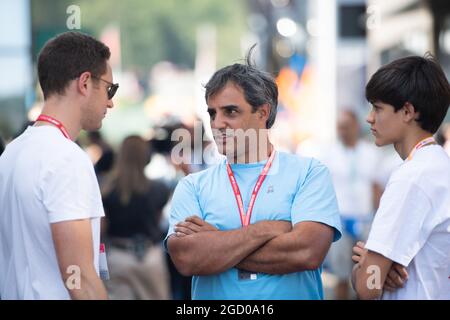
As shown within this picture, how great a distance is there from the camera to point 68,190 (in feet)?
12.5

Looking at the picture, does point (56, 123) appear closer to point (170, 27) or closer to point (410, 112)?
point (410, 112)

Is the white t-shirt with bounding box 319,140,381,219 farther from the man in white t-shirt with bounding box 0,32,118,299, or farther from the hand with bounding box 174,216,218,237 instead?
the man in white t-shirt with bounding box 0,32,118,299

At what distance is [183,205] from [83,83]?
0.92 m

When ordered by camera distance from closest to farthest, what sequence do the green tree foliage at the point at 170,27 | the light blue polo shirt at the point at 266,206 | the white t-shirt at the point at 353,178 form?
1. the light blue polo shirt at the point at 266,206
2. the white t-shirt at the point at 353,178
3. the green tree foliage at the point at 170,27

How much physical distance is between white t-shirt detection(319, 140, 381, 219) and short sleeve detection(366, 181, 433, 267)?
247 inches

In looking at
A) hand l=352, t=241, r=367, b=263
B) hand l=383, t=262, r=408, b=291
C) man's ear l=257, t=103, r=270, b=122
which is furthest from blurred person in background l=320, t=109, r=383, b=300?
hand l=383, t=262, r=408, b=291

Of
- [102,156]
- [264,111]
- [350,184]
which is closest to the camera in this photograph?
[264,111]

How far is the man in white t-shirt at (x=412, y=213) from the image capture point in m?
4.19

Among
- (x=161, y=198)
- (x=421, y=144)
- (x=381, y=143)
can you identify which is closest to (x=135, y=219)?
(x=161, y=198)

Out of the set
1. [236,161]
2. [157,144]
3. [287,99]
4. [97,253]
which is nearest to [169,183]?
[157,144]

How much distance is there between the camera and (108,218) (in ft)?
30.6

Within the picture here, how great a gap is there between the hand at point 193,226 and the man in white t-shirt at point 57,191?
23.1 inches

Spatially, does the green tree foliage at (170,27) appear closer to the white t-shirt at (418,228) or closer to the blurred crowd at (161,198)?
the blurred crowd at (161,198)

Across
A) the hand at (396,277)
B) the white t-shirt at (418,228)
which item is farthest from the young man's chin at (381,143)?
the hand at (396,277)
